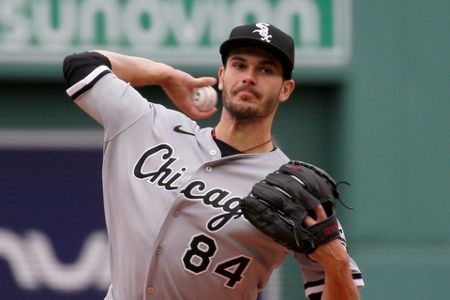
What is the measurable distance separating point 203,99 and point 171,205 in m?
0.46

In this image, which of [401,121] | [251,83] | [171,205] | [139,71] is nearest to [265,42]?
[251,83]

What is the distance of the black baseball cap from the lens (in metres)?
3.70

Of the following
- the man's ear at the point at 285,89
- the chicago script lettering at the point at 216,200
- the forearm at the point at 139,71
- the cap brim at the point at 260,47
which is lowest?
the chicago script lettering at the point at 216,200

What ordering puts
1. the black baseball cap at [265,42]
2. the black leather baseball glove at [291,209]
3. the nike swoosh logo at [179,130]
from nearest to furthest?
the black leather baseball glove at [291,209], the black baseball cap at [265,42], the nike swoosh logo at [179,130]

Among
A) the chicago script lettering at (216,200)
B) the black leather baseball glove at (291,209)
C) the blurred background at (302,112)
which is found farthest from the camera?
the blurred background at (302,112)

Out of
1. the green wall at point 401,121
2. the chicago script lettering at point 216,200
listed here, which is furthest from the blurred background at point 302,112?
the chicago script lettering at point 216,200

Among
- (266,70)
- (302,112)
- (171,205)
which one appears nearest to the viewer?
(171,205)

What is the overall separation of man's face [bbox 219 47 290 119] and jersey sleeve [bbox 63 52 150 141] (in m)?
0.28

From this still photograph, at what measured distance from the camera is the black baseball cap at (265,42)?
146 inches

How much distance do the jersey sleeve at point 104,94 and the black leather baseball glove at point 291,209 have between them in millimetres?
498

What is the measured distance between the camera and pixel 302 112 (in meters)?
6.89

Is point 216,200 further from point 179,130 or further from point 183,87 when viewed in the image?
point 183,87

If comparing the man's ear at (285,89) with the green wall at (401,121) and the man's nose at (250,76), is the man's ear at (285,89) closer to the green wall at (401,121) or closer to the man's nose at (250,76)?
the man's nose at (250,76)

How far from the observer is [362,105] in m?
6.73
